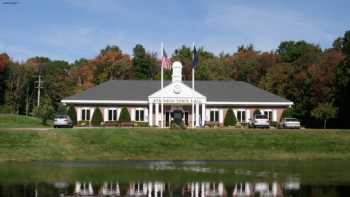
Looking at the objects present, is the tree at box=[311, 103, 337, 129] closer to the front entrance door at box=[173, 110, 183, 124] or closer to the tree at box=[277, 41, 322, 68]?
the front entrance door at box=[173, 110, 183, 124]

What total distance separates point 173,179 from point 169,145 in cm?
2054

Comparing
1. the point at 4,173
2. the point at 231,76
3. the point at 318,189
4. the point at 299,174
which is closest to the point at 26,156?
the point at 4,173

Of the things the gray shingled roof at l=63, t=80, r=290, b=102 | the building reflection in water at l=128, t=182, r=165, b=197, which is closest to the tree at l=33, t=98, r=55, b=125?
the gray shingled roof at l=63, t=80, r=290, b=102

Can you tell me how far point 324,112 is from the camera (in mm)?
87000

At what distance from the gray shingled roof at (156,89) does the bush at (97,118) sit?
10.3ft

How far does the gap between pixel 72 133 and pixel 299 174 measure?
79.1 feet

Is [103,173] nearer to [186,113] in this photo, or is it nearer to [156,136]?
[156,136]

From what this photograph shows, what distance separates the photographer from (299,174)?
3575cm

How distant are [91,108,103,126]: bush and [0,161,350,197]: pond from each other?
3557cm

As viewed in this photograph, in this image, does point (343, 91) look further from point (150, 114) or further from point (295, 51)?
point (295, 51)

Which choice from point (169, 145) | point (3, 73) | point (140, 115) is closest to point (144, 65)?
point (3, 73)

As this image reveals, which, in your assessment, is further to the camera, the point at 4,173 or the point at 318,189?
the point at 4,173

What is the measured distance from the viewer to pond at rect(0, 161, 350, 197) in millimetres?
27328

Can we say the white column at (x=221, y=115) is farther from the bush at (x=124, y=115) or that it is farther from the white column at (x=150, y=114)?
the bush at (x=124, y=115)
